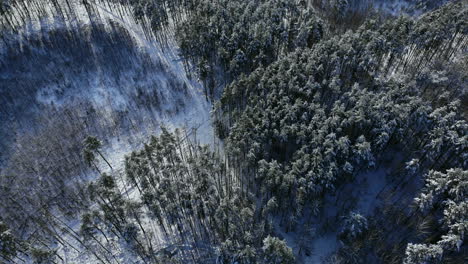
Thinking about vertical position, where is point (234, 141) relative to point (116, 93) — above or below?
below

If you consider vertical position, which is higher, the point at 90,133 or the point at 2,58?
the point at 2,58

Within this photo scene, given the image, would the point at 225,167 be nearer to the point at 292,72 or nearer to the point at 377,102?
the point at 292,72

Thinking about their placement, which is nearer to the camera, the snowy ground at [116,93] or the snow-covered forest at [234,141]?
the snow-covered forest at [234,141]

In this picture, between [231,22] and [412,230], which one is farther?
[231,22]

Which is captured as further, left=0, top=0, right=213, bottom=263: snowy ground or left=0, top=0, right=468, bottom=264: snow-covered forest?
left=0, top=0, right=213, bottom=263: snowy ground

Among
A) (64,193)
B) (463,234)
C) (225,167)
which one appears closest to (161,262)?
(225,167)

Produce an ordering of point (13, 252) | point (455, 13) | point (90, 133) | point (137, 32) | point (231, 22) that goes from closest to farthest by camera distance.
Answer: point (13, 252), point (90, 133), point (455, 13), point (231, 22), point (137, 32)

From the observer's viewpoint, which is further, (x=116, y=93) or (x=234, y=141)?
(x=116, y=93)

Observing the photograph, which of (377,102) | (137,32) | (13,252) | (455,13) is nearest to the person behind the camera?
(13,252)
